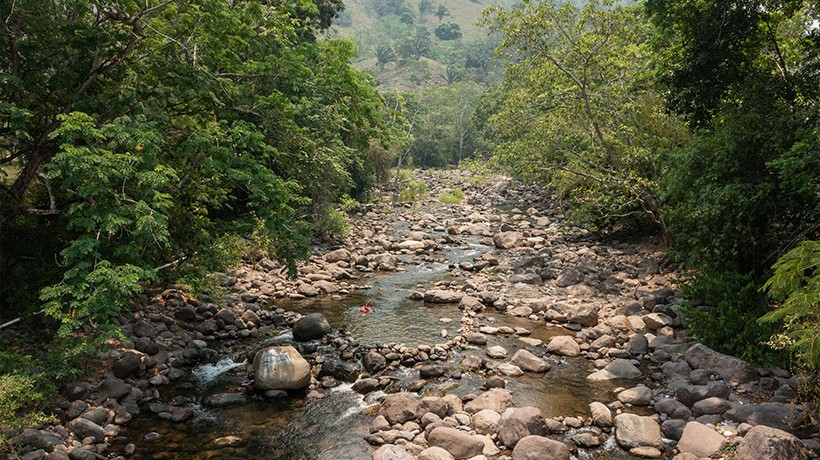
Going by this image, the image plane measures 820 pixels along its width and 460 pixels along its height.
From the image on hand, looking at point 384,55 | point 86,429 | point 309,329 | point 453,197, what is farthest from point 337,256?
point 384,55

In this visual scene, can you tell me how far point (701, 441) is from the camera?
7113 millimetres

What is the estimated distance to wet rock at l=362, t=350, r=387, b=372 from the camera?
10570mm

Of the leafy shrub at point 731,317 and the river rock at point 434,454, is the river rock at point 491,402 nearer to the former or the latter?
the river rock at point 434,454

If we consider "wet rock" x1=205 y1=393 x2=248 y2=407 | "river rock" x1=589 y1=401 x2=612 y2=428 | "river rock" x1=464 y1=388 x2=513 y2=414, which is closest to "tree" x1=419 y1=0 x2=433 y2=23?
"wet rock" x1=205 y1=393 x2=248 y2=407

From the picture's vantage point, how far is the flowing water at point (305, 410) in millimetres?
7832

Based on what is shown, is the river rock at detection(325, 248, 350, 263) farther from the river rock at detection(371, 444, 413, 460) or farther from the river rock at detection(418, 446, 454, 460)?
the river rock at detection(418, 446, 454, 460)

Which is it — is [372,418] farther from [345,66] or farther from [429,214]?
[429,214]

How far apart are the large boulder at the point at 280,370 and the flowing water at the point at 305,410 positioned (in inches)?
10.3

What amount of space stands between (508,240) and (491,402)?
14113mm

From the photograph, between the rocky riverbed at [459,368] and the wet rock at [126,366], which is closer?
the rocky riverbed at [459,368]

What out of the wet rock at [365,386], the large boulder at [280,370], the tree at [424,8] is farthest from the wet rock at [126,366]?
the tree at [424,8]

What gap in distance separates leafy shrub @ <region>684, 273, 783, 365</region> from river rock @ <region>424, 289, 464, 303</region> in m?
6.18

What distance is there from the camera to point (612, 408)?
28.9 feet

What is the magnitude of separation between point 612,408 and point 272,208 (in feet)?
24.4
